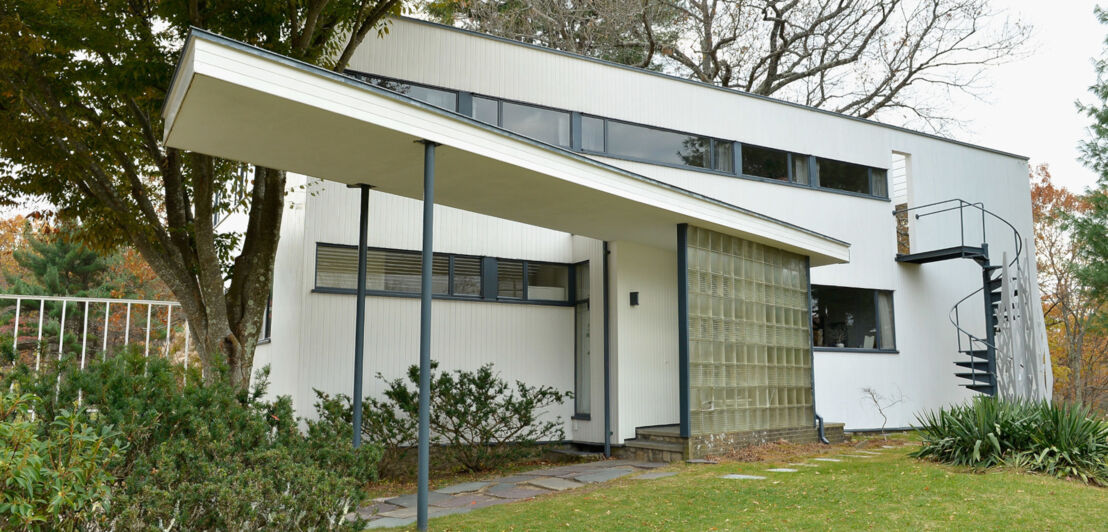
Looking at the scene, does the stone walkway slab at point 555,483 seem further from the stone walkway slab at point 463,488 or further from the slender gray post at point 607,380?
the slender gray post at point 607,380

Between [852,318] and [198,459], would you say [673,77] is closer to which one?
[852,318]

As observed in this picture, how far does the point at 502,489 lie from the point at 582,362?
3629 mm

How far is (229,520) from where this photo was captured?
4254 mm

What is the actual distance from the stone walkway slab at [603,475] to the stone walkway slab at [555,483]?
14 centimetres

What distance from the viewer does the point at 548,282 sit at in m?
11.7

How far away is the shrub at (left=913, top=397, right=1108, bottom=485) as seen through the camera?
796 centimetres

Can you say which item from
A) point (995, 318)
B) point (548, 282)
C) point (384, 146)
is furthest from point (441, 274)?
point (995, 318)

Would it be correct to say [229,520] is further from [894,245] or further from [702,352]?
[894,245]

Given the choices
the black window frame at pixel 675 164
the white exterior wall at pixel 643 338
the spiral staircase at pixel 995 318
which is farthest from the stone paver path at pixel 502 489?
the spiral staircase at pixel 995 318

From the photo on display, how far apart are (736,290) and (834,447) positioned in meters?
2.60

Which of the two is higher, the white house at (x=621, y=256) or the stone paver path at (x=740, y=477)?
the white house at (x=621, y=256)

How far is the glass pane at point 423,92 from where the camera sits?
1058 cm

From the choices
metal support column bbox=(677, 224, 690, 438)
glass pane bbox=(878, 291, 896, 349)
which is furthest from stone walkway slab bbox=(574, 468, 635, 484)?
glass pane bbox=(878, 291, 896, 349)

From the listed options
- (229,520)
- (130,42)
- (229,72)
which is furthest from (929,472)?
(130,42)
